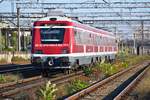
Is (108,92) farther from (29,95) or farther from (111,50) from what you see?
(111,50)

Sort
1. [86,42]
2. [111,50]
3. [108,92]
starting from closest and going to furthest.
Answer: [108,92]
[86,42]
[111,50]

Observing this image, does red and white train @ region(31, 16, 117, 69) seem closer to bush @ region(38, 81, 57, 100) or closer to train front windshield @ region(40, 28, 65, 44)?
train front windshield @ region(40, 28, 65, 44)

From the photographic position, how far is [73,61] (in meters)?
24.7

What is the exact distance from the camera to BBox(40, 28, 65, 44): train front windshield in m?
A: 24.2

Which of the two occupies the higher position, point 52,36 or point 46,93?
point 52,36

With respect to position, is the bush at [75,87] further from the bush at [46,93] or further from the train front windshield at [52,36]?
the train front windshield at [52,36]

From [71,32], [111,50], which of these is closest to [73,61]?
Result: [71,32]

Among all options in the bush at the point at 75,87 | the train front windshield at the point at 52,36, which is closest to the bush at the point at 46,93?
the bush at the point at 75,87

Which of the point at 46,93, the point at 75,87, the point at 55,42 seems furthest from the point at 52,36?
the point at 46,93

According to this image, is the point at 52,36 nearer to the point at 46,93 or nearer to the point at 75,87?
the point at 75,87

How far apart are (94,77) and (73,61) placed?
8.33 feet

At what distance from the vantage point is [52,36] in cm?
2416

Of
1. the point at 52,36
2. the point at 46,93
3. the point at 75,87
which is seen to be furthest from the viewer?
the point at 52,36

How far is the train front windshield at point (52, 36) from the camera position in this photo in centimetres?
2417
